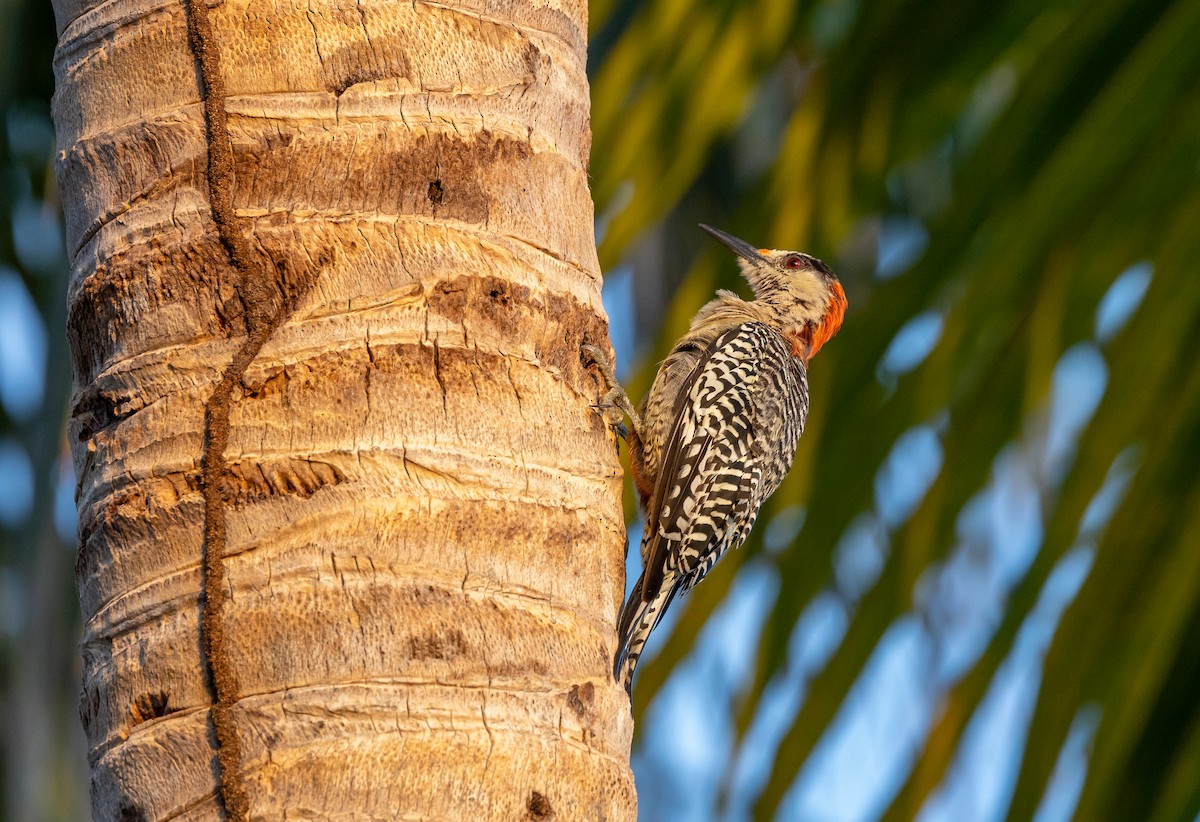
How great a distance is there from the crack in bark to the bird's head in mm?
3553

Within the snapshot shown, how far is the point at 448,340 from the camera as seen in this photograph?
2.44 metres

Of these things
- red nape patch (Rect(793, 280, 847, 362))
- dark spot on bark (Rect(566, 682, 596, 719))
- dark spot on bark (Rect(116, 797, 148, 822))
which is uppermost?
red nape patch (Rect(793, 280, 847, 362))

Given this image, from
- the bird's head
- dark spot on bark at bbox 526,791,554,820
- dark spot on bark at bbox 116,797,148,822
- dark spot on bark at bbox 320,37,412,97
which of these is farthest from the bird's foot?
the bird's head

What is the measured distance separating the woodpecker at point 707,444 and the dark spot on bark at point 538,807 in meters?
2.08

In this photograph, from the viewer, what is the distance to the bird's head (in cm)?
591

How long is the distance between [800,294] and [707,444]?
1.28m

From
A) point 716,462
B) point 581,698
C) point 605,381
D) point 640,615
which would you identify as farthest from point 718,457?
point 581,698

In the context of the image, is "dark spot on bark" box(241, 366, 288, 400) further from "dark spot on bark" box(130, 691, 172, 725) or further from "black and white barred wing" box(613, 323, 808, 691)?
"black and white barred wing" box(613, 323, 808, 691)

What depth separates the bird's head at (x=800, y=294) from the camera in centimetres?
591

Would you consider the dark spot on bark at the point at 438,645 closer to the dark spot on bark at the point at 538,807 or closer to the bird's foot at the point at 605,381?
the dark spot on bark at the point at 538,807

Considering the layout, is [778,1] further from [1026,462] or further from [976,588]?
[1026,462]

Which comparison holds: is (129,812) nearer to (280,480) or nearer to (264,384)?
(280,480)

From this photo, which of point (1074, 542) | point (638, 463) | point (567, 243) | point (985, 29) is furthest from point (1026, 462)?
point (567, 243)

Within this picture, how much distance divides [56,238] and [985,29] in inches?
221
